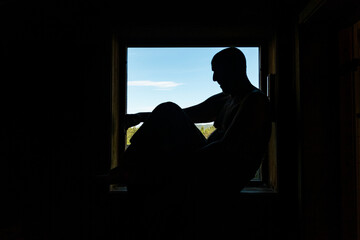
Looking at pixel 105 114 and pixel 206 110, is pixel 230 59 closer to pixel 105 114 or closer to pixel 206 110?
pixel 206 110

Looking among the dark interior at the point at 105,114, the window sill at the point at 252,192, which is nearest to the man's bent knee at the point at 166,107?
the dark interior at the point at 105,114

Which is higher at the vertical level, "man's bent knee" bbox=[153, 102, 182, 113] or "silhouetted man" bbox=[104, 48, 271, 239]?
"man's bent knee" bbox=[153, 102, 182, 113]

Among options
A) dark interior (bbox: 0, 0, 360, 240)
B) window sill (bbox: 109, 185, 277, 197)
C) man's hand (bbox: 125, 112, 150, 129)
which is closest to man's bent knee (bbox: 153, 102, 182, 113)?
man's hand (bbox: 125, 112, 150, 129)

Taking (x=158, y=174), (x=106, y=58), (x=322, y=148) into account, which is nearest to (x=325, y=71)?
(x=322, y=148)

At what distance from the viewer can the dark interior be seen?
1.37 m

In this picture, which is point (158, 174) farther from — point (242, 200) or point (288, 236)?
point (288, 236)

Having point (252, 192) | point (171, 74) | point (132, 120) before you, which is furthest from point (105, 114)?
point (252, 192)

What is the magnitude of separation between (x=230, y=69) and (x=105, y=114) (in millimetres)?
697

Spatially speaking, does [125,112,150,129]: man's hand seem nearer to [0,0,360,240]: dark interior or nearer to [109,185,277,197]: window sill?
[0,0,360,240]: dark interior

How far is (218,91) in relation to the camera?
5.38 feet

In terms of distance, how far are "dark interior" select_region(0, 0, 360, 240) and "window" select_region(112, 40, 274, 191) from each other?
17cm

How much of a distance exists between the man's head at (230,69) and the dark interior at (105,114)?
331mm

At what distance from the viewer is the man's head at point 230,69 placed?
1229mm

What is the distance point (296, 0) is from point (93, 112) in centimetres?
122
